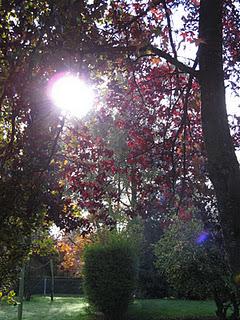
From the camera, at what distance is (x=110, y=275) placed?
13.5 m

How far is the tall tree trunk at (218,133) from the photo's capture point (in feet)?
9.84

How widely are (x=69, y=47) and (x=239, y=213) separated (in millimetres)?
1716

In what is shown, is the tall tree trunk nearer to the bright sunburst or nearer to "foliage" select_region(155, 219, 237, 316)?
the bright sunburst

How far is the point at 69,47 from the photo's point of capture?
10.5 feet

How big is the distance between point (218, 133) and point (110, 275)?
11.0 meters

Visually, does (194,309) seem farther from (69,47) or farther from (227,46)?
(69,47)

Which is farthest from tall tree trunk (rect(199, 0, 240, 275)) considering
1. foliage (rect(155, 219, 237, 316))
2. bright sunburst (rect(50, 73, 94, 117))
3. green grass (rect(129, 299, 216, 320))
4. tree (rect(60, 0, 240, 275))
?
→ green grass (rect(129, 299, 216, 320))

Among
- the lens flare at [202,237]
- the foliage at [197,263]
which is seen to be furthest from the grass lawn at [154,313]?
the lens flare at [202,237]

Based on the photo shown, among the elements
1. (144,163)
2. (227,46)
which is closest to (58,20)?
(144,163)

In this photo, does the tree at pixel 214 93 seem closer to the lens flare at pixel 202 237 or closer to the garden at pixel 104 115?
the garden at pixel 104 115

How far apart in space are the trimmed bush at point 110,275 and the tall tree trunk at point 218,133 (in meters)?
10.9

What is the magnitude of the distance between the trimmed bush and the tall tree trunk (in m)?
10.9

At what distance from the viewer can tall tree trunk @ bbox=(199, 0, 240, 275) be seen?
2998 millimetres

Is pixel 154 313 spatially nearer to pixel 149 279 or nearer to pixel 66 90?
pixel 149 279
